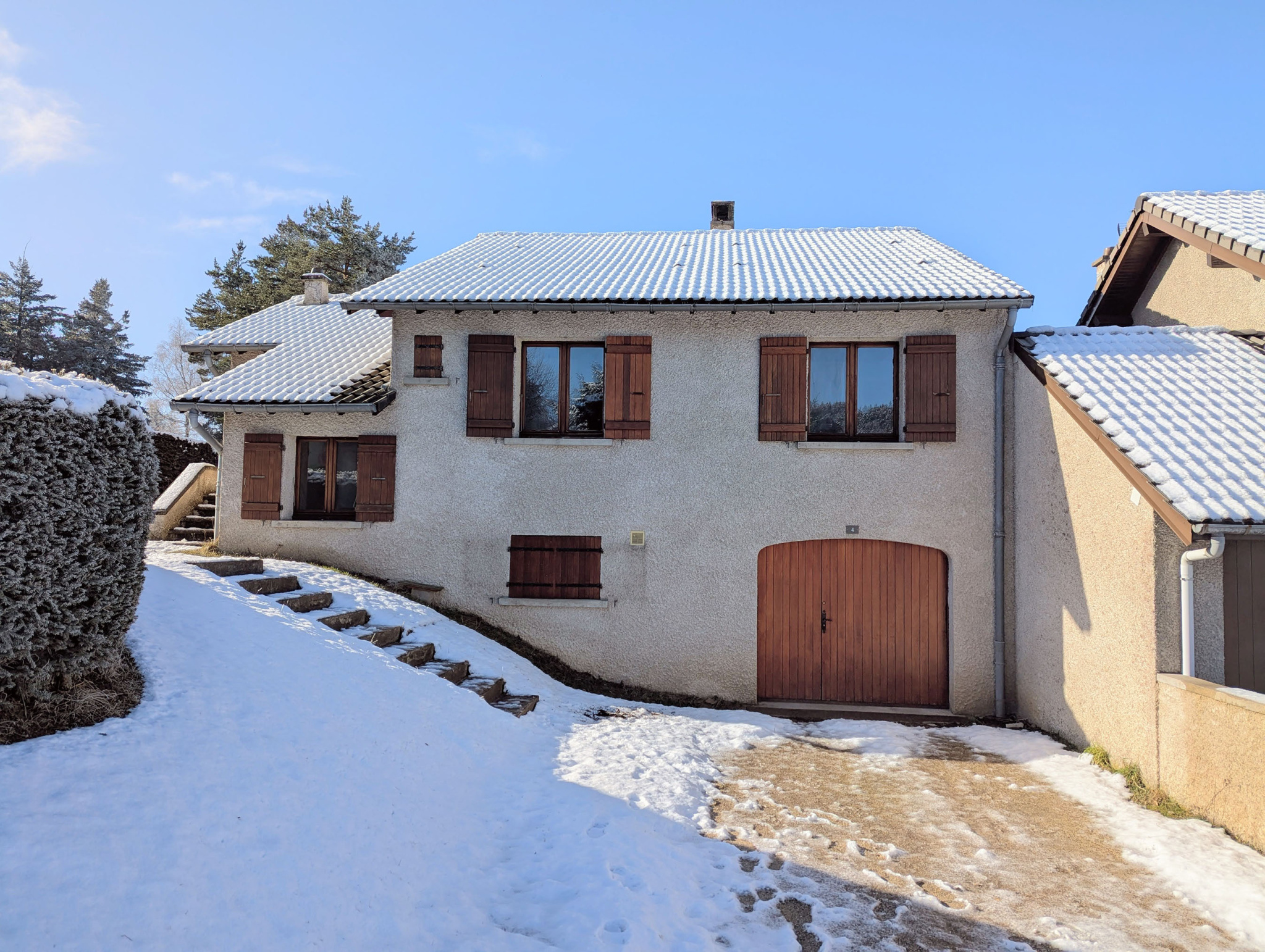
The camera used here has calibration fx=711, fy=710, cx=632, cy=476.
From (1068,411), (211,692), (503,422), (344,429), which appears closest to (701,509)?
(503,422)

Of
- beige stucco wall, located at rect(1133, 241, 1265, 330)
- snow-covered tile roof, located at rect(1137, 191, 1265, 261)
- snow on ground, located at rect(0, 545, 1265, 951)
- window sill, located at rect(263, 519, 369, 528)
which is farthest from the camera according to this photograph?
window sill, located at rect(263, 519, 369, 528)

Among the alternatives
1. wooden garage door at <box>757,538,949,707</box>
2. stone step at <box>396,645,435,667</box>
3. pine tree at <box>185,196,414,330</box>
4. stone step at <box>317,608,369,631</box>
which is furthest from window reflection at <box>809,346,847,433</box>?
pine tree at <box>185,196,414,330</box>

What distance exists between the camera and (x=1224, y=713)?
192 inches

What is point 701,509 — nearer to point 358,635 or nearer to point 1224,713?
point 358,635

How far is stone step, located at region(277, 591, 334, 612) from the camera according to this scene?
22.0 feet

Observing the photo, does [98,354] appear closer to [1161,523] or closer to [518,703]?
[518,703]

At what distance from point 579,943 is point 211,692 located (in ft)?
8.66

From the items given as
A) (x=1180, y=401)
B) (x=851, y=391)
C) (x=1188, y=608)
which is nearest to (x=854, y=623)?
(x=851, y=391)

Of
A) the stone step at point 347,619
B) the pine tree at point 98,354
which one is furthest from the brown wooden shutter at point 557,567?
the pine tree at point 98,354

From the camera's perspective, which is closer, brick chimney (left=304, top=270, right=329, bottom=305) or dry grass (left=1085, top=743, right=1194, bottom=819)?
dry grass (left=1085, top=743, right=1194, bottom=819)

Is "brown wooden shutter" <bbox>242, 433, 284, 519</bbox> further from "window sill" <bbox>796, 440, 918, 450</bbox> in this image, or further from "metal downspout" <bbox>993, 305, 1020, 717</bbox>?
"metal downspout" <bbox>993, 305, 1020, 717</bbox>

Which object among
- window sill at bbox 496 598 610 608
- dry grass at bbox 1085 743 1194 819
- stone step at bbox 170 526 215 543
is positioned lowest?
dry grass at bbox 1085 743 1194 819

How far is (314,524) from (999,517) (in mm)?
8480

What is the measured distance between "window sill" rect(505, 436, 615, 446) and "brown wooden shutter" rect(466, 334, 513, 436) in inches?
5.0
